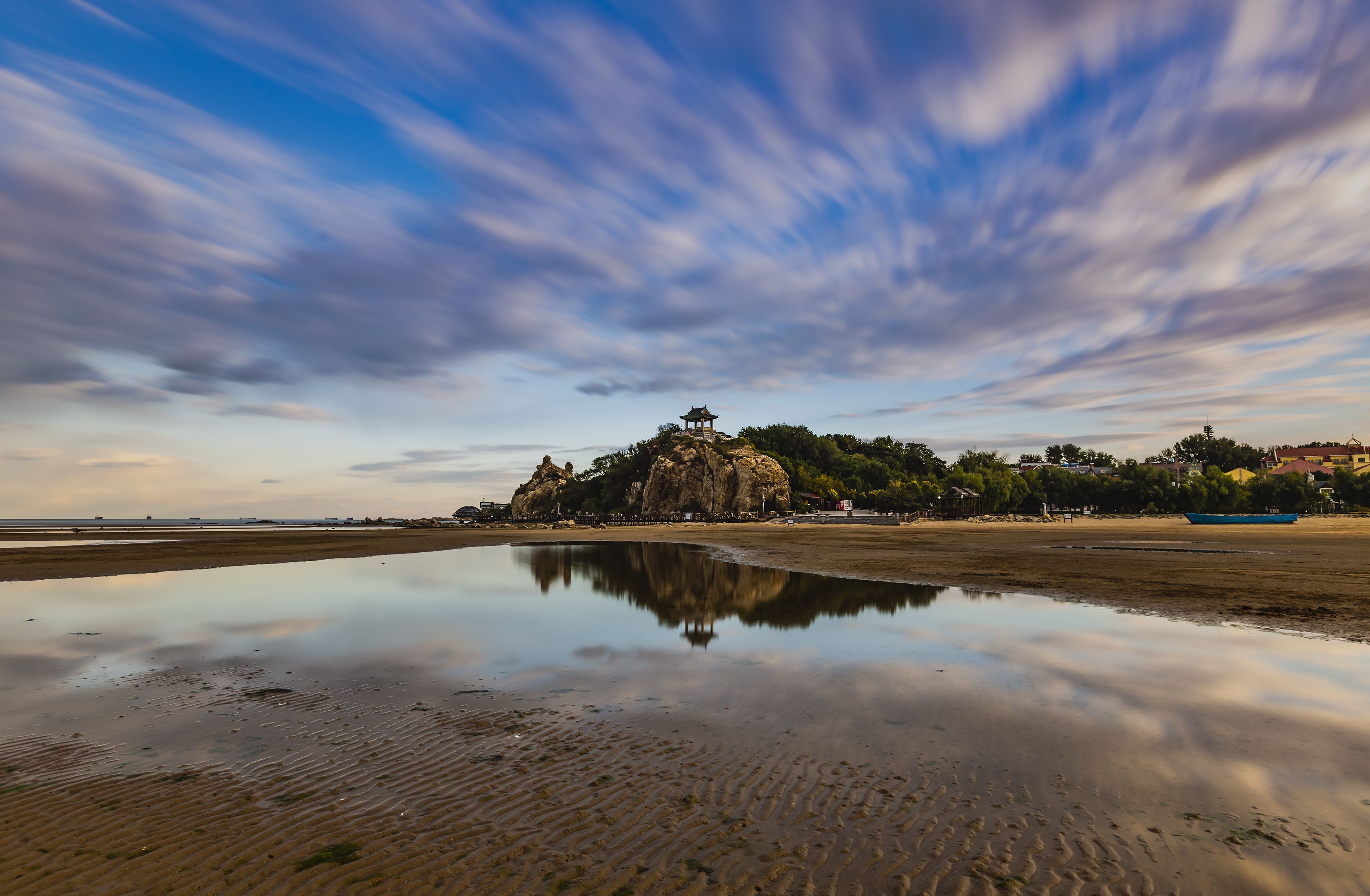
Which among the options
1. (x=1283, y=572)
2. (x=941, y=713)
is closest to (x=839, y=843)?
(x=941, y=713)

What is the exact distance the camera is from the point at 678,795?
245 inches

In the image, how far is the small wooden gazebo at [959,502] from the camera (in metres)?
107

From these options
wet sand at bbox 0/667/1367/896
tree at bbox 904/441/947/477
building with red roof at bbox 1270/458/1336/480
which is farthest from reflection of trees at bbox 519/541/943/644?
building with red roof at bbox 1270/458/1336/480

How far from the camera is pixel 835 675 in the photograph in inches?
428

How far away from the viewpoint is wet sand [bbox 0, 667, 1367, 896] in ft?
15.3

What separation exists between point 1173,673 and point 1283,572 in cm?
1987

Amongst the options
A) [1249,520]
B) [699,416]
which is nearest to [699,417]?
[699,416]

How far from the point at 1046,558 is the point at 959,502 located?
86.7 m

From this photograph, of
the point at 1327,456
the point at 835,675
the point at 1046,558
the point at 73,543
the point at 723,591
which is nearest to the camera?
the point at 835,675

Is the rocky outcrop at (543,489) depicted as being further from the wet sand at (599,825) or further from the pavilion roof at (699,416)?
the wet sand at (599,825)

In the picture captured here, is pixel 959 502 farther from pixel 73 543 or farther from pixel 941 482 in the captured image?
pixel 73 543

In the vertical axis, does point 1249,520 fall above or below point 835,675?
below

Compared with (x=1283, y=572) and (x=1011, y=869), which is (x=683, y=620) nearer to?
(x=1011, y=869)

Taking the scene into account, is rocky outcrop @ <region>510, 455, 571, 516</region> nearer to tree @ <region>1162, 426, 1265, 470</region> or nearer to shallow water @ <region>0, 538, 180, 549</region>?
shallow water @ <region>0, 538, 180, 549</region>
